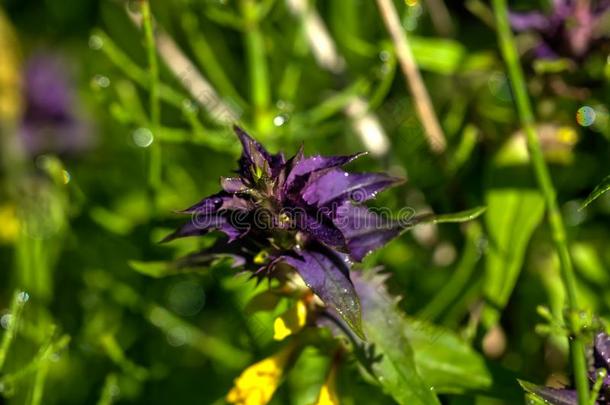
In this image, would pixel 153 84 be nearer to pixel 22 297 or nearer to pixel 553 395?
pixel 22 297

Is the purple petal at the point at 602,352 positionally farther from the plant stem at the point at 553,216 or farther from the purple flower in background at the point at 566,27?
the purple flower in background at the point at 566,27

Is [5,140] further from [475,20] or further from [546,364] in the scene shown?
[546,364]

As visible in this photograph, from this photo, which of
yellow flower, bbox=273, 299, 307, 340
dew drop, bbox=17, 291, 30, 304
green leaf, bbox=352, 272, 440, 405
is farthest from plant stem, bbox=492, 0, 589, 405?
dew drop, bbox=17, 291, 30, 304

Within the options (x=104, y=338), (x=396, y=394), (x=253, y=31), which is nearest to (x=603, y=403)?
(x=396, y=394)

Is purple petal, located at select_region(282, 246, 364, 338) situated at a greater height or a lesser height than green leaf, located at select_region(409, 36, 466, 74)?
lesser

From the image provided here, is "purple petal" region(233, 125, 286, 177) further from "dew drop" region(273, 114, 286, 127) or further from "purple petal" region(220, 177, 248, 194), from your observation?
"dew drop" region(273, 114, 286, 127)
